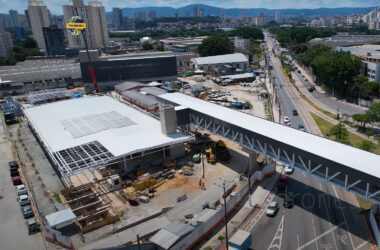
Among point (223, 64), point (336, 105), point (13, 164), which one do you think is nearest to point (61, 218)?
point (13, 164)

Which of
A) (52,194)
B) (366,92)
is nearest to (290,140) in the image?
(52,194)

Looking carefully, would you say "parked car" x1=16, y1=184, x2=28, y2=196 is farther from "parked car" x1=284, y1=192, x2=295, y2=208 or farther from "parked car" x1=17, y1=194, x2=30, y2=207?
"parked car" x1=284, y1=192, x2=295, y2=208

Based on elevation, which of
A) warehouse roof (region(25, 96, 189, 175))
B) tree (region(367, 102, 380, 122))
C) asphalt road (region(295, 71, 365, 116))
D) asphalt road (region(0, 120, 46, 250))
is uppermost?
warehouse roof (region(25, 96, 189, 175))

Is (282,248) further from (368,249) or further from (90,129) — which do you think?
(90,129)

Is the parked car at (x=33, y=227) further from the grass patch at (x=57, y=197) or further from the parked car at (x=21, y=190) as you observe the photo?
the parked car at (x=21, y=190)

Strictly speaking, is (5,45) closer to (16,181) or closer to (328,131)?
(16,181)

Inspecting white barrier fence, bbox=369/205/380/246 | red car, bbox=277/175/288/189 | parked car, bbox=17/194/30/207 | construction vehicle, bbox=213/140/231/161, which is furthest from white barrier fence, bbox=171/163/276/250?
parked car, bbox=17/194/30/207
